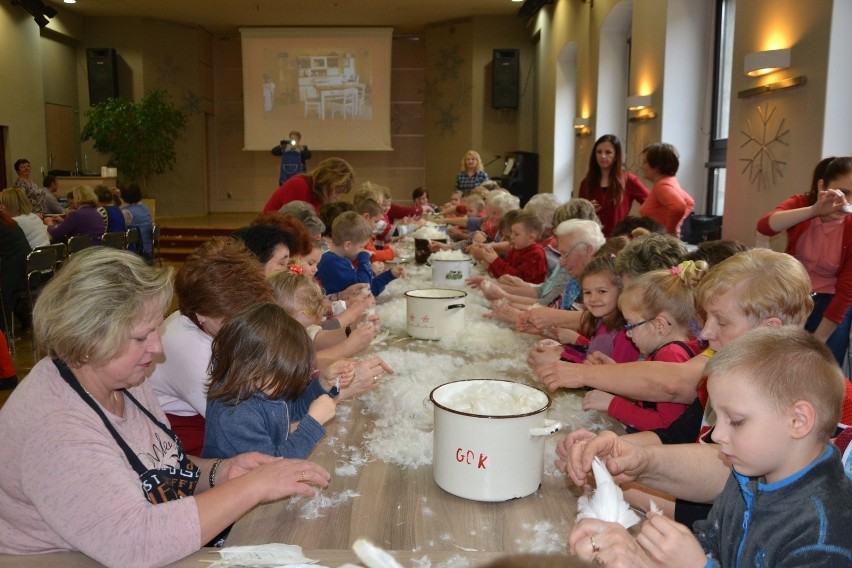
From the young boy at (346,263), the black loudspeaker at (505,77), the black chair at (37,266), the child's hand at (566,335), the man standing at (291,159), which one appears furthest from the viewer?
the black loudspeaker at (505,77)

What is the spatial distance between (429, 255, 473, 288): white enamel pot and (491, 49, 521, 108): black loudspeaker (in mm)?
10155

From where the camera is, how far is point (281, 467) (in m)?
1.19

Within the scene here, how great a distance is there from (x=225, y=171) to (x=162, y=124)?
2.64m

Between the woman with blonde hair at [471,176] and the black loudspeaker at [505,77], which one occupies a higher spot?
the black loudspeaker at [505,77]

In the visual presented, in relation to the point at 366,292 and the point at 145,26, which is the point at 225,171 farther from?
the point at 366,292

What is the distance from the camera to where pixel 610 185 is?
5.12 meters

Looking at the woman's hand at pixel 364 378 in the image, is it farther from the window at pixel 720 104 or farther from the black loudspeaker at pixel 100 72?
the black loudspeaker at pixel 100 72

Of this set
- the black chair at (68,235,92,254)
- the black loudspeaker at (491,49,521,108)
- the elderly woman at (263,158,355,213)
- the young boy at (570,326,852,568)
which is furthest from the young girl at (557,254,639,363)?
the black loudspeaker at (491,49,521,108)

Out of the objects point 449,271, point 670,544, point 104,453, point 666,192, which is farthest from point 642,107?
point 104,453

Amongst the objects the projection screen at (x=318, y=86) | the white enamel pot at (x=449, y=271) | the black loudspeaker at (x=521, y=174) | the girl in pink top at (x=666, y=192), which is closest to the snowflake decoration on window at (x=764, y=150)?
the girl in pink top at (x=666, y=192)

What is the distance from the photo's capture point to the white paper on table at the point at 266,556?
950mm

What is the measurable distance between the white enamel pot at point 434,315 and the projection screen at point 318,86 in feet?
39.3

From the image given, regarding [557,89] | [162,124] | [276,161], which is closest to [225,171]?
[276,161]

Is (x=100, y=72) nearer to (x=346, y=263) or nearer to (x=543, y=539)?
(x=346, y=263)
